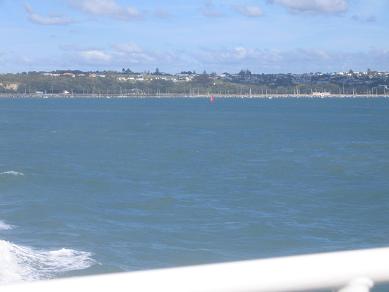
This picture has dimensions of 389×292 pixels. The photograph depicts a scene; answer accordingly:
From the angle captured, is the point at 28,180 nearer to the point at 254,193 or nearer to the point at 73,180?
the point at 73,180

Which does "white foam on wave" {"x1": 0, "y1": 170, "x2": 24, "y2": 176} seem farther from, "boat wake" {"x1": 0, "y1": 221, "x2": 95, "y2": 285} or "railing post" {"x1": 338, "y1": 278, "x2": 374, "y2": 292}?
"railing post" {"x1": 338, "y1": 278, "x2": 374, "y2": 292}

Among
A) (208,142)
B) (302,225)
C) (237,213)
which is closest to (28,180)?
(237,213)

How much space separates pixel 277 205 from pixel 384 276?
99.5 ft

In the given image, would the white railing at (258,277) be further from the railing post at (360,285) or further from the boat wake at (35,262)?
the boat wake at (35,262)

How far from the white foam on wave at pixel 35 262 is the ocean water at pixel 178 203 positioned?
37 millimetres

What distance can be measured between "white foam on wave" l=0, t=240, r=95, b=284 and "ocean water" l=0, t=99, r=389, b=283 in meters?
0.04

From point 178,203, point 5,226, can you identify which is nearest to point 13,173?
point 178,203

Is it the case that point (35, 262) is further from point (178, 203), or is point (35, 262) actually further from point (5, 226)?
point (178, 203)

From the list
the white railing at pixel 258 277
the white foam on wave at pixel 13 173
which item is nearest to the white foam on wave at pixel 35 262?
the white railing at pixel 258 277

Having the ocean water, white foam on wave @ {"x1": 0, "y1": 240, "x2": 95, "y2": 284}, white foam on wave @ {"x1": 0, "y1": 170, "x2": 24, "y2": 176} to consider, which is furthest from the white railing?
white foam on wave @ {"x1": 0, "y1": 170, "x2": 24, "y2": 176}

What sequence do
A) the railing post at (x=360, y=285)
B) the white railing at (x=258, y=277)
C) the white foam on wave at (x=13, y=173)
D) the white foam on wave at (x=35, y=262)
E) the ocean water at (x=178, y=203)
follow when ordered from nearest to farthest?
the white railing at (x=258, y=277), the railing post at (x=360, y=285), the white foam on wave at (x=35, y=262), the ocean water at (x=178, y=203), the white foam on wave at (x=13, y=173)

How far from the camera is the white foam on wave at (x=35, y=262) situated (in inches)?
701

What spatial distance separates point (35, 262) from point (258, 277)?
1785 cm

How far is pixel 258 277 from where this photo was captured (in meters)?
2.43
